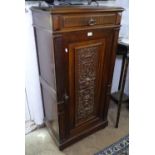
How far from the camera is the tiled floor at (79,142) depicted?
1.65 m

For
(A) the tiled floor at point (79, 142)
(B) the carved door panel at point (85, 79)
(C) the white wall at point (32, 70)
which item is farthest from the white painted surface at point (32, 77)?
(B) the carved door panel at point (85, 79)

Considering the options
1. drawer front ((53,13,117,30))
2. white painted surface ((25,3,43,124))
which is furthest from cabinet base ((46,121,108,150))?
drawer front ((53,13,117,30))

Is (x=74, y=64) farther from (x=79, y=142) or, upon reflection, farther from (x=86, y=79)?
(x=79, y=142)

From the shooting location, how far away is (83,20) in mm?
1249

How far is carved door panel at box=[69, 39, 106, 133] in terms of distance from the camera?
1394mm

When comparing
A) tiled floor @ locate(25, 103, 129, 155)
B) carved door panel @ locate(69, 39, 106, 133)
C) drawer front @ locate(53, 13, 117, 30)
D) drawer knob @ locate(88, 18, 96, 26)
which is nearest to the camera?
drawer front @ locate(53, 13, 117, 30)

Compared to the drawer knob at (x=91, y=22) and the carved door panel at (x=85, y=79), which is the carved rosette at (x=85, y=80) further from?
the drawer knob at (x=91, y=22)

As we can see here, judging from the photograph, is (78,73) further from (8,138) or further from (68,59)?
(8,138)

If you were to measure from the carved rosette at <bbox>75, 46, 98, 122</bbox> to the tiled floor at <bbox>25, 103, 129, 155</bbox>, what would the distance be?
266mm

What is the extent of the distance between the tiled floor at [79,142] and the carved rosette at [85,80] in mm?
266

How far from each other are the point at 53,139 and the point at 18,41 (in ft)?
4.40

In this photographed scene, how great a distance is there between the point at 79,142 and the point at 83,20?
1.18m

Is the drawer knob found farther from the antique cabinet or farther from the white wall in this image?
the white wall
